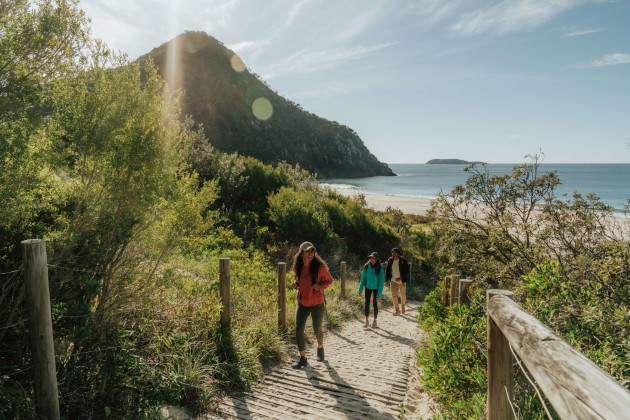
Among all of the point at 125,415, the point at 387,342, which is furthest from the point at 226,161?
the point at 125,415

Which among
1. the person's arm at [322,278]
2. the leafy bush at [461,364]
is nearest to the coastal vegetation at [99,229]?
the person's arm at [322,278]

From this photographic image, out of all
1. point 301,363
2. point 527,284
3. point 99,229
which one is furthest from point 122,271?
point 527,284

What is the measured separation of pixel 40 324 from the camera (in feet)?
10.3

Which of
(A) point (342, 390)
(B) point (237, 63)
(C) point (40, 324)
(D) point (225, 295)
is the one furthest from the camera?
(B) point (237, 63)

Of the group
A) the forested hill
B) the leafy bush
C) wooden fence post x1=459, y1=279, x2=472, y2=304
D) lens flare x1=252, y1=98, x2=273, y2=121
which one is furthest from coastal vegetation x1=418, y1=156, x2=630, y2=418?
lens flare x1=252, y1=98, x2=273, y2=121

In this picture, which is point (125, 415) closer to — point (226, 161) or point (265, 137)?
point (226, 161)

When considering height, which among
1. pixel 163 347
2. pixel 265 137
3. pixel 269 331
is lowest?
pixel 269 331

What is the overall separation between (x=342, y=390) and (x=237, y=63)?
83155 mm

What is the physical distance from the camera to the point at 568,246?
24.3ft

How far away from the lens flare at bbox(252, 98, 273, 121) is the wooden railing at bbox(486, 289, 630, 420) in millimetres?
78805

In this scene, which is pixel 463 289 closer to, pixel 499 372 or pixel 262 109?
pixel 499 372

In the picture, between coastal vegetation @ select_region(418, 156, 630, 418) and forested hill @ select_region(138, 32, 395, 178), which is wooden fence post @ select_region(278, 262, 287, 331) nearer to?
coastal vegetation @ select_region(418, 156, 630, 418)

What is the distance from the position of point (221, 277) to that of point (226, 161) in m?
14.4

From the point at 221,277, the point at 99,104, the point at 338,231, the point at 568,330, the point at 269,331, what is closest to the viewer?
the point at 568,330
